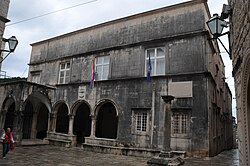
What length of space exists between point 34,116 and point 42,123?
1.68 m

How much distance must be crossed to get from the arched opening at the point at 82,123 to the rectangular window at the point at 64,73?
114 inches

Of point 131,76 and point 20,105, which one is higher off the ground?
point 131,76

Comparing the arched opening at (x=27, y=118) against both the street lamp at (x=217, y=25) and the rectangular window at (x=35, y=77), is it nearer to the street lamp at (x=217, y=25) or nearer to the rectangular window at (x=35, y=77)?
the rectangular window at (x=35, y=77)

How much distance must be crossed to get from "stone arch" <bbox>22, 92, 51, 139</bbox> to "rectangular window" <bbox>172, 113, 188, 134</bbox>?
9.51 meters

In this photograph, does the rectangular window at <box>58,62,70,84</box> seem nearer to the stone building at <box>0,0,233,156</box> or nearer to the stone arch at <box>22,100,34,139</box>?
the stone building at <box>0,0,233,156</box>

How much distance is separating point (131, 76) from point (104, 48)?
3052 mm

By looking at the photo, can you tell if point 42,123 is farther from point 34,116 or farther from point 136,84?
point 136,84

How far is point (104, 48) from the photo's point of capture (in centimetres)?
1389

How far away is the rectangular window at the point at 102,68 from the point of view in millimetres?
13695

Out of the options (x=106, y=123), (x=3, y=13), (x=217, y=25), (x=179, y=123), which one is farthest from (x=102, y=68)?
(x=217, y=25)

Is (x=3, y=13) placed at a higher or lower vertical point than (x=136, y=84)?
higher

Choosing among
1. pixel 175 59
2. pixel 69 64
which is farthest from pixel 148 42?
pixel 69 64

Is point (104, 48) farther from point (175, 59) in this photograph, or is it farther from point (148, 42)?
point (175, 59)

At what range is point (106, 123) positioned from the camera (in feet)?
55.9
